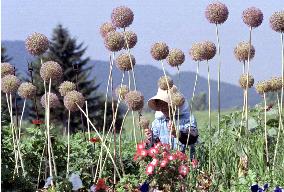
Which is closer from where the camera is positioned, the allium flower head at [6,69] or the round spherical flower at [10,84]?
the round spherical flower at [10,84]

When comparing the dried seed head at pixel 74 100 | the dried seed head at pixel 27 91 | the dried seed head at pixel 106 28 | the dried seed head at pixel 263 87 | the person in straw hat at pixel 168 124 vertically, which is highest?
the dried seed head at pixel 106 28

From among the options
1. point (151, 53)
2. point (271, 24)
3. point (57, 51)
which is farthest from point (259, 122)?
point (57, 51)

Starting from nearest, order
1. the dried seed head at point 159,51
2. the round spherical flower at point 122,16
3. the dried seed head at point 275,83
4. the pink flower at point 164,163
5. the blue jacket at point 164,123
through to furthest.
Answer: the pink flower at point 164,163 < the round spherical flower at point 122,16 < the dried seed head at point 159,51 < the dried seed head at point 275,83 < the blue jacket at point 164,123

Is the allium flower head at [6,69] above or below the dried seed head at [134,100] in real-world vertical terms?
above

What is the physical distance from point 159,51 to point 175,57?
0.19 metres

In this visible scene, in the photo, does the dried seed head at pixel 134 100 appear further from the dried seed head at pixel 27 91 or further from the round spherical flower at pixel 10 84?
the round spherical flower at pixel 10 84

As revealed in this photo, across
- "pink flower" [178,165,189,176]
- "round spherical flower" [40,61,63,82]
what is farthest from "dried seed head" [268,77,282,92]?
"round spherical flower" [40,61,63,82]

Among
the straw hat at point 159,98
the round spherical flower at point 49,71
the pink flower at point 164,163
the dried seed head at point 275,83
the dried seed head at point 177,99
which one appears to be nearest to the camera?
the pink flower at point 164,163

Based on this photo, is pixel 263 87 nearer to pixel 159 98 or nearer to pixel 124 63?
pixel 159 98

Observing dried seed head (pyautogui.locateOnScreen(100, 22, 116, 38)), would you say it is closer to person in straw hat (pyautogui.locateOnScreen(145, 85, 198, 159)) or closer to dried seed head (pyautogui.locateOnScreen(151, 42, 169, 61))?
dried seed head (pyautogui.locateOnScreen(151, 42, 169, 61))

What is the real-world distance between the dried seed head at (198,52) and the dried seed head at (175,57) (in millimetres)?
96

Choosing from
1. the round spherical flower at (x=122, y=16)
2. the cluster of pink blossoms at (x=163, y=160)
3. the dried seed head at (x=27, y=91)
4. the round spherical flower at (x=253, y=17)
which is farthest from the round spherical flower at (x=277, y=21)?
the dried seed head at (x=27, y=91)

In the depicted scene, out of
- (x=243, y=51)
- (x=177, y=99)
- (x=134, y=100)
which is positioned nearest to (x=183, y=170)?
(x=134, y=100)

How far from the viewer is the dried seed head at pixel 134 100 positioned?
4305mm
